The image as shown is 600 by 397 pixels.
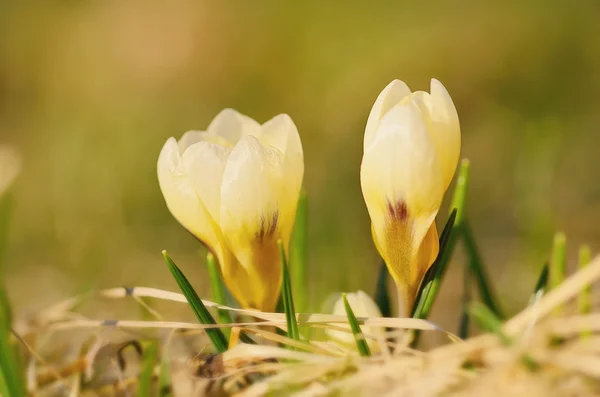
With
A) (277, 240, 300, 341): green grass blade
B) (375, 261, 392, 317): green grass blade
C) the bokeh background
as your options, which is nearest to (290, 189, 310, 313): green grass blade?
(375, 261, 392, 317): green grass blade

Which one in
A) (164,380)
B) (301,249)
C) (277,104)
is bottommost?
(164,380)

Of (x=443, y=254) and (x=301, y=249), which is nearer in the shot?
(x=443, y=254)

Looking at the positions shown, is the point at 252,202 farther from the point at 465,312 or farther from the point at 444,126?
the point at 465,312

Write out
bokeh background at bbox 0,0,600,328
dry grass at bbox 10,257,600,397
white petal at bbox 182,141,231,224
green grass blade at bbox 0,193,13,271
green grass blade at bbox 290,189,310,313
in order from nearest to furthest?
dry grass at bbox 10,257,600,397
white petal at bbox 182,141,231,224
green grass blade at bbox 290,189,310,313
green grass blade at bbox 0,193,13,271
bokeh background at bbox 0,0,600,328

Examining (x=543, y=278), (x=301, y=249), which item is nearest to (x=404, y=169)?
(x=543, y=278)

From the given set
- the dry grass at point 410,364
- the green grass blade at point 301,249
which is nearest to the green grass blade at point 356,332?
the dry grass at point 410,364

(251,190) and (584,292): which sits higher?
(251,190)

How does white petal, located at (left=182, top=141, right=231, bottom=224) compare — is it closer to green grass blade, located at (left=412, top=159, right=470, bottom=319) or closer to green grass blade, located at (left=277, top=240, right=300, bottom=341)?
green grass blade, located at (left=277, top=240, right=300, bottom=341)

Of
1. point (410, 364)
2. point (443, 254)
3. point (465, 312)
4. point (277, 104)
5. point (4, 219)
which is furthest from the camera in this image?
point (277, 104)

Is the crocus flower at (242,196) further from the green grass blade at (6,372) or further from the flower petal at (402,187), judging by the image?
the green grass blade at (6,372)
